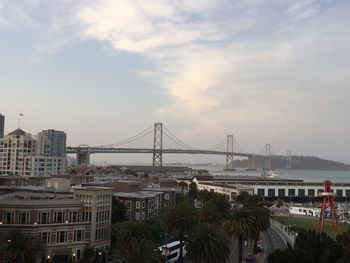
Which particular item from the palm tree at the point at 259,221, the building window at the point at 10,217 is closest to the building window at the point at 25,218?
the building window at the point at 10,217

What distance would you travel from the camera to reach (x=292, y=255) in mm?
35781

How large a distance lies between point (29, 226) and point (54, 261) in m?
4.48

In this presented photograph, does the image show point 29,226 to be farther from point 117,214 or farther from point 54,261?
point 117,214

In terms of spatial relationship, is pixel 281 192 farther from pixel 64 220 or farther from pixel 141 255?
pixel 141 255

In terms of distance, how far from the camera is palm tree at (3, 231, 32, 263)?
42.1 meters

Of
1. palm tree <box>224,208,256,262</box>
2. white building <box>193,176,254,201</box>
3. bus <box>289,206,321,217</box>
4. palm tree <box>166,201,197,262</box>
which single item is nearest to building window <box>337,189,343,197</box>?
white building <box>193,176,254,201</box>

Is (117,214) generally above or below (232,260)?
above

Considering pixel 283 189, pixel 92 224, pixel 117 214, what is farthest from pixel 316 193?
pixel 92 224

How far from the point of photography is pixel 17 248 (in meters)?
42.6

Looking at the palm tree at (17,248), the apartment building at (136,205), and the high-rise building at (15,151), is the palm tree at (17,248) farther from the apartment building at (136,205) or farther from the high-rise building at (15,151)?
the high-rise building at (15,151)

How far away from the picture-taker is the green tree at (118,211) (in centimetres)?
6333

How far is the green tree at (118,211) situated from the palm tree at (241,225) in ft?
62.1

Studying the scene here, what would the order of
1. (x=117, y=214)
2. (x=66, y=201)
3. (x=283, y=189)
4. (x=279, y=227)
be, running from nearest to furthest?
(x=66, y=201)
(x=117, y=214)
(x=279, y=227)
(x=283, y=189)

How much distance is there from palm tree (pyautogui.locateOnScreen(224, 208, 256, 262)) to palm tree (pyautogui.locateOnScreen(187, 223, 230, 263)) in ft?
19.2
